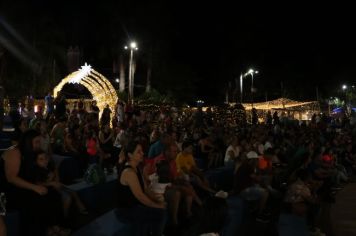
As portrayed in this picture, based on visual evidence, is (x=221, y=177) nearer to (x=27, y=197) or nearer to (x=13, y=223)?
(x=27, y=197)

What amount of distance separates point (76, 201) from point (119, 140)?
661cm

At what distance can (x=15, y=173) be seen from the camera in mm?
5926

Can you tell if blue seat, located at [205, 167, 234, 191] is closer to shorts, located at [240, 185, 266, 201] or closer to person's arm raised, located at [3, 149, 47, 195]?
shorts, located at [240, 185, 266, 201]

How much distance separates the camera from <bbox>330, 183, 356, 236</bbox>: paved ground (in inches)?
407

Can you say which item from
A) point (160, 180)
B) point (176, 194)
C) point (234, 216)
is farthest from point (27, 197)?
point (234, 216)

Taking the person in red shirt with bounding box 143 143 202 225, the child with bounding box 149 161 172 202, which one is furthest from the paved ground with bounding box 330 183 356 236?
the child with bounding box 149 161 172 202

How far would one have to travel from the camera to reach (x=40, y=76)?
134 ft

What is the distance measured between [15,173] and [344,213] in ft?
27.5

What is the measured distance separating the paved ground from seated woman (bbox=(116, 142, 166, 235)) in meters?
4.70

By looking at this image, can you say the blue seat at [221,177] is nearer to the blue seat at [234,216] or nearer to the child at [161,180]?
the blue seat at [234,216]

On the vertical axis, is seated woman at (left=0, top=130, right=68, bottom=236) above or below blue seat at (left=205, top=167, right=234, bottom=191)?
above

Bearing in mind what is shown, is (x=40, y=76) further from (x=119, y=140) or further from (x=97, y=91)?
(x=119, y=140)

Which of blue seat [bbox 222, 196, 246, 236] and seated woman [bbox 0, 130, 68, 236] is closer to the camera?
seated woman [bbox 0, 130, 68, 236]

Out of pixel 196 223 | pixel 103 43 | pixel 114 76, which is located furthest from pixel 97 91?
pixel 114 76
